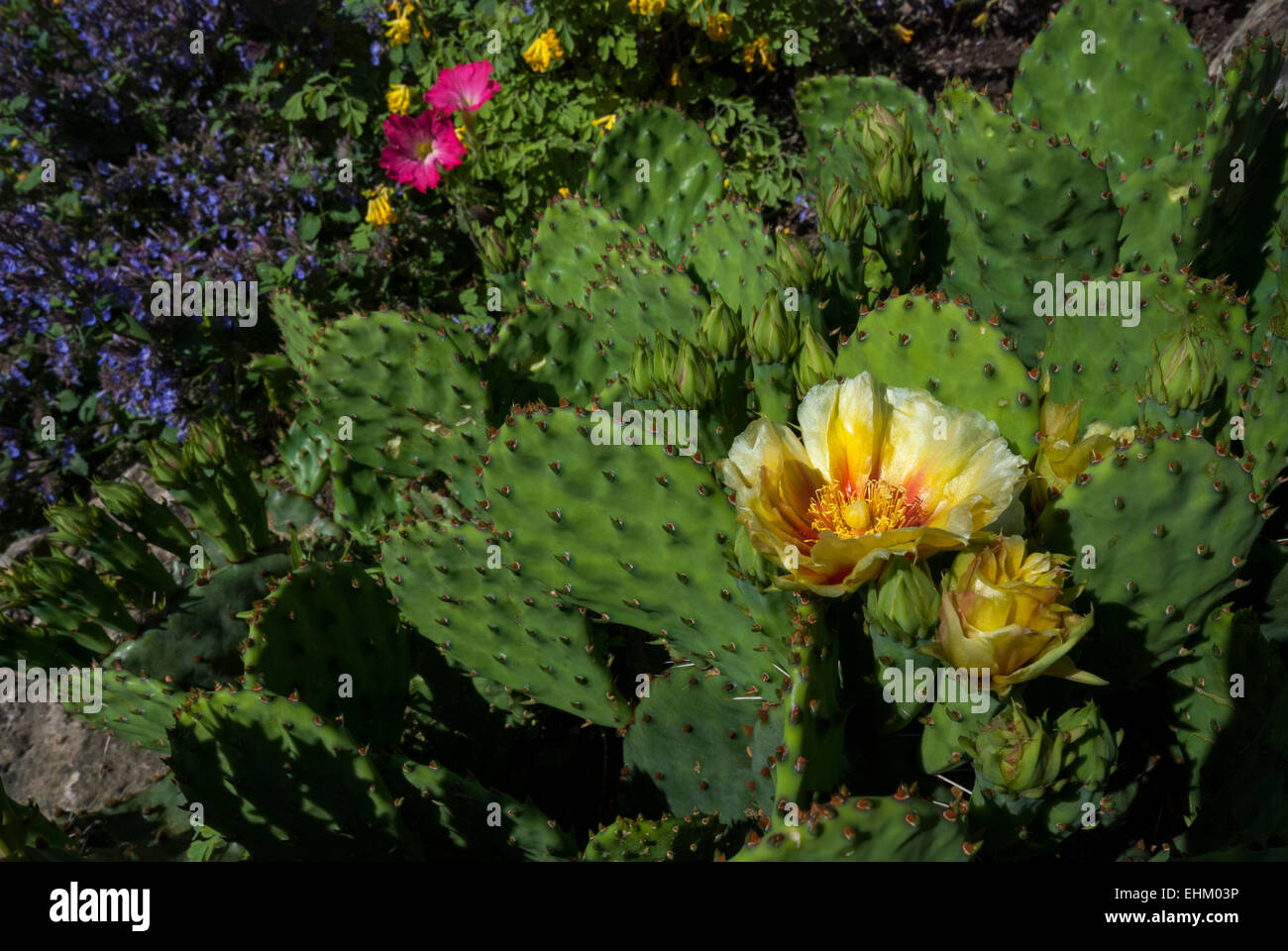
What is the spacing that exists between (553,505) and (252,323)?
2.54 m

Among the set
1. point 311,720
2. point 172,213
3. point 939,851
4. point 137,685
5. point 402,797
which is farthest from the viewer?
point 172,213

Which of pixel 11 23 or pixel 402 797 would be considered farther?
pixel 11 23

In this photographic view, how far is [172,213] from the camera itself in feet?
13.2

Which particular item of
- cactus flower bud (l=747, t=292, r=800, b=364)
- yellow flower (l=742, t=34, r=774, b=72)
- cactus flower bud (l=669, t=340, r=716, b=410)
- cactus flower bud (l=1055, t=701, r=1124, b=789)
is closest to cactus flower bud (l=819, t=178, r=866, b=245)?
cactus flower bud (l=747, t=292, r=800, b=364)

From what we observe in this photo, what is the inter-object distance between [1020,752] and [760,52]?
3370 millimetres

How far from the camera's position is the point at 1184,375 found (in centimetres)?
151

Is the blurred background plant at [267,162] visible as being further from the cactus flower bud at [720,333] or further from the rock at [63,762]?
A: the cactus flower bud at [720,333]

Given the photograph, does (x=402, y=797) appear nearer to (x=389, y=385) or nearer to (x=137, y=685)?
(x=137, y=685)

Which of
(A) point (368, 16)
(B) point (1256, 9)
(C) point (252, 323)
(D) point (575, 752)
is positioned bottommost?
(D) point (575, 752)

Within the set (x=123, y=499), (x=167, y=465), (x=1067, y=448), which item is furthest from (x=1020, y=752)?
(x=123, y=499)

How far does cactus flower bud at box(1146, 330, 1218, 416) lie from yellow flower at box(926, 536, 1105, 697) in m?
0.44

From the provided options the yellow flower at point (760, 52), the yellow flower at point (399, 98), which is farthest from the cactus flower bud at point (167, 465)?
the yellow flower at point (760, 52)

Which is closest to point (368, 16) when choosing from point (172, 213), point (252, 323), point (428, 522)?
point (172, 213)

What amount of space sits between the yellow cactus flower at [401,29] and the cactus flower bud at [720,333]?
2973 millimetres
